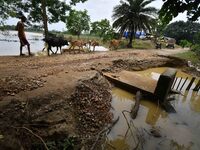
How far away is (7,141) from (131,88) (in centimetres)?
641

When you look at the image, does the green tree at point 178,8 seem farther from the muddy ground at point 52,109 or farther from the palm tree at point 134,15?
the palm tree at point 134,15

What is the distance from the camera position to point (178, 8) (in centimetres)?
316

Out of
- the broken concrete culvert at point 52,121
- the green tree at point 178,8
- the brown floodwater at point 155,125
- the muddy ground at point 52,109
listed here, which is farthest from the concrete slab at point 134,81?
the green tree at point 178,8

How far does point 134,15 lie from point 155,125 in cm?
2029

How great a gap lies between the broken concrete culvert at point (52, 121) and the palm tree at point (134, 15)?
2051cm

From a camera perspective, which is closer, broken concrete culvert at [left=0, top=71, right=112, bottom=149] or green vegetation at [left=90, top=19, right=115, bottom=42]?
broken concrete culvert at [left=0, top=71, right=112, bottom=149]

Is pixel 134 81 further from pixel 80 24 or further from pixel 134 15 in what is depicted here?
pixel 80 24

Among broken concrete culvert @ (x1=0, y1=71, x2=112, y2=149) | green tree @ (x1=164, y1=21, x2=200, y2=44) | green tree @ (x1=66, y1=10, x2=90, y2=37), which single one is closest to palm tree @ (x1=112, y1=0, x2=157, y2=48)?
green tree @ (x1=66, y1=10, x2=90, y2=37)

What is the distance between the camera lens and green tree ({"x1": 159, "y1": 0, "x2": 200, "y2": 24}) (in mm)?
3094

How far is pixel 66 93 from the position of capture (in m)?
6.41

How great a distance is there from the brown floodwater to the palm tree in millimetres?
17010

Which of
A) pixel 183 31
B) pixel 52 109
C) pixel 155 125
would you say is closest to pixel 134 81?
pixel 155 125

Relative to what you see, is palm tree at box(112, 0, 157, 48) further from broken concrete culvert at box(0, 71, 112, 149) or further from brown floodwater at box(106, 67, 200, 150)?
broken concrete culvert at box(0, 71, 112, 149)

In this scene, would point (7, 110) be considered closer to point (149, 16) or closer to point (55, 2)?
point (55, 2)
